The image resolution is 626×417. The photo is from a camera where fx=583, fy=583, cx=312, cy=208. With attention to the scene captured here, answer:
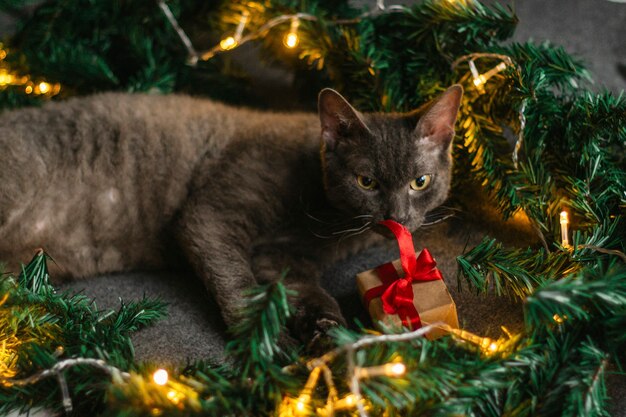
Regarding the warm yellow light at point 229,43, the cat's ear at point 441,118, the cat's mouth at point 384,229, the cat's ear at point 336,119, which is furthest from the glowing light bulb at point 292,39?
the cat's mouth at point 384,229

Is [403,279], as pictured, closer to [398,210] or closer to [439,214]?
[398,210]

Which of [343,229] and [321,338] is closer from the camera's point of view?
[321,338]

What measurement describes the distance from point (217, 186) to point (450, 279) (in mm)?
571

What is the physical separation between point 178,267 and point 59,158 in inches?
14.6

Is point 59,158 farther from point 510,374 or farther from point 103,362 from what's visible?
point 510,374

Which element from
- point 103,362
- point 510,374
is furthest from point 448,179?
point 103,362

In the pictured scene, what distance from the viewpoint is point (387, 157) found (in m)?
1.18

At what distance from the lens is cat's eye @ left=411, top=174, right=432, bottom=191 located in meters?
1.21

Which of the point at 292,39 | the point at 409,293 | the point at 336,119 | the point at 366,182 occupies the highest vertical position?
the point at 292,39

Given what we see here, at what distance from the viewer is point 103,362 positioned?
0.84 meters

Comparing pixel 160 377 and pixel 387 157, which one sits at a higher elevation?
pixel 387 157

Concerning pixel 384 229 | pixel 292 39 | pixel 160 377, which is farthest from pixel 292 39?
pixel 160 377

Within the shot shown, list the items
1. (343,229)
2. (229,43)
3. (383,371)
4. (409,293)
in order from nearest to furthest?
(383,371) < (409,293) < (343,229) < (229,43)

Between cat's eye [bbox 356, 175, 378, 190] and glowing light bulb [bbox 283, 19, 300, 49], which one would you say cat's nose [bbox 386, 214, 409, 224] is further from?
glowing light bulb [bbox 283, 19, 300, 49]
